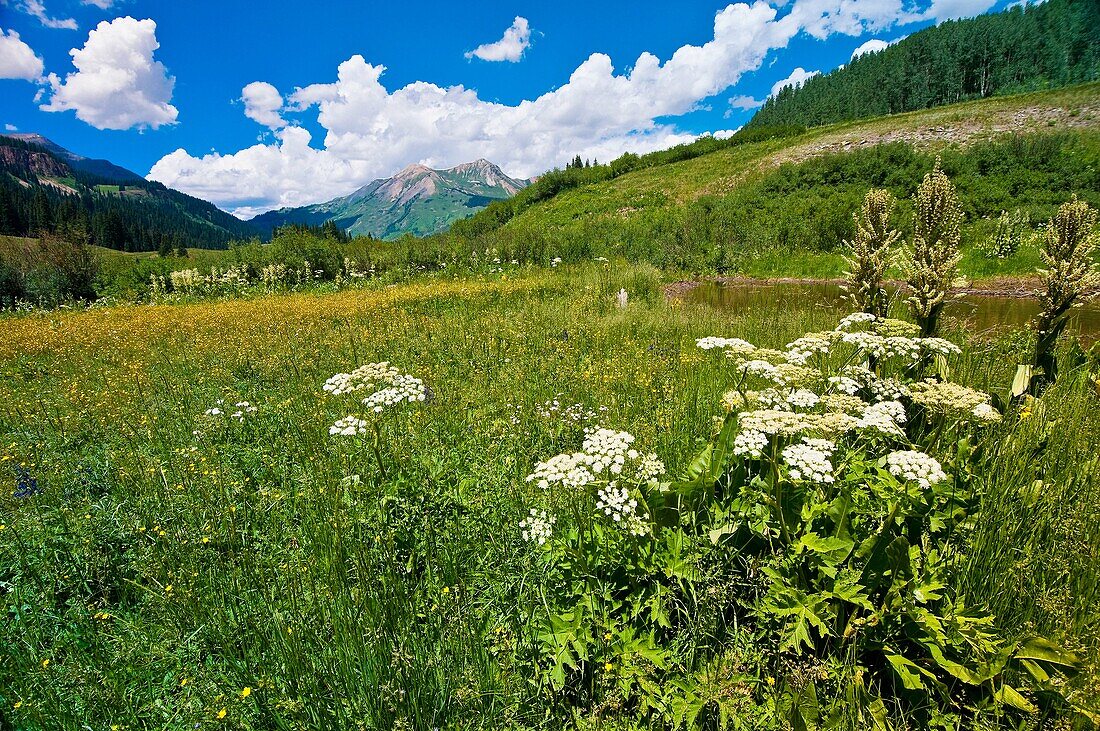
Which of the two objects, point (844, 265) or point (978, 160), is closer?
point (844, 265)

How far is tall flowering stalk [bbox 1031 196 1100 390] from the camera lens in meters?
3.29

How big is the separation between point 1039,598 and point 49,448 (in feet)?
28.6

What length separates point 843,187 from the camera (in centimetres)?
2377

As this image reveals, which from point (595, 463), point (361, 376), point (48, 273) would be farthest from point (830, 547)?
point (48, 273)

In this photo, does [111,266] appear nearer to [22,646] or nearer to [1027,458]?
[22,646]

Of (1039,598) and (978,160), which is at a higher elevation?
(978,160)

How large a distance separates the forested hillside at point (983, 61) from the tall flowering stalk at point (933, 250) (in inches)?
3382

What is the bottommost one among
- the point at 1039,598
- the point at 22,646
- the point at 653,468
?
the point at 22,646

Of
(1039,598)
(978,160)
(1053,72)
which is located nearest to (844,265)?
(978,160)

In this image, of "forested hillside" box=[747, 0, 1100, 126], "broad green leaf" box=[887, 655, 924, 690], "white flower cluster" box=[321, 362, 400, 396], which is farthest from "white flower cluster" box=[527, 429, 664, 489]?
"forested hillside" box=[747, 0, 1100, 126]

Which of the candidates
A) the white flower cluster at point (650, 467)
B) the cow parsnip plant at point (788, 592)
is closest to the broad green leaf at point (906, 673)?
the cow parsnip plant at point (788, 592)

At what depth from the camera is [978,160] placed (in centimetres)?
2159

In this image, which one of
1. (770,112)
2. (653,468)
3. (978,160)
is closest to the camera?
(653,468)

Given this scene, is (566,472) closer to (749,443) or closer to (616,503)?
(616,503)
